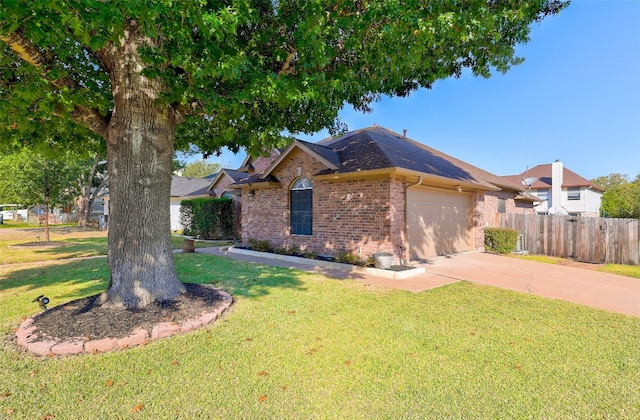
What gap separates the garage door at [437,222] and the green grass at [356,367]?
4997 mm

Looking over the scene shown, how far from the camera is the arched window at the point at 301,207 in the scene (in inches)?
461

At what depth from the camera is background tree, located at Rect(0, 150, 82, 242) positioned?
54.8 ft

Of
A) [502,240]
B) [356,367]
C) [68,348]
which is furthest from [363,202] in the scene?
[68,348]

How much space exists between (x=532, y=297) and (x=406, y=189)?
4.62 m

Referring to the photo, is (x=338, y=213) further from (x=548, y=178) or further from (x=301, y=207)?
(x=548, y=178)

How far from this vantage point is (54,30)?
3775 mm

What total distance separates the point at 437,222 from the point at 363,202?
364 centimetres

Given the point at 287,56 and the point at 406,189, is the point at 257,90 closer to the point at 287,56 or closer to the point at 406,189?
the point at 287,56

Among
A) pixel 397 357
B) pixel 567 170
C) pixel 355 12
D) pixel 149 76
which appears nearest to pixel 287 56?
pixel 355 12

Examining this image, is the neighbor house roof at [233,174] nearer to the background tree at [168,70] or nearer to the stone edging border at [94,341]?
the background tree at [168,70]

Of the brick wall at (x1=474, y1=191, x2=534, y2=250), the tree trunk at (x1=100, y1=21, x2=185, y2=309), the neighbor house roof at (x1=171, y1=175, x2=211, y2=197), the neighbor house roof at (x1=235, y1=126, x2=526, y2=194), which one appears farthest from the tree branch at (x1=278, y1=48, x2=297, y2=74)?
the neighbor house roof at (x1=171, y1=175, x2=211, y2=197)

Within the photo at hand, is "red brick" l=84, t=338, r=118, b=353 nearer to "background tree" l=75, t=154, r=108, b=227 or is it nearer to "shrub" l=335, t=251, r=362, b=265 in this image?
"shrub" l=335, t=251, r=362, b=265

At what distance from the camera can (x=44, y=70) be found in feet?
15.8

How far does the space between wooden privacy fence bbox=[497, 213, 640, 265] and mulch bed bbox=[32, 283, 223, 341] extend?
1405 centimetres
